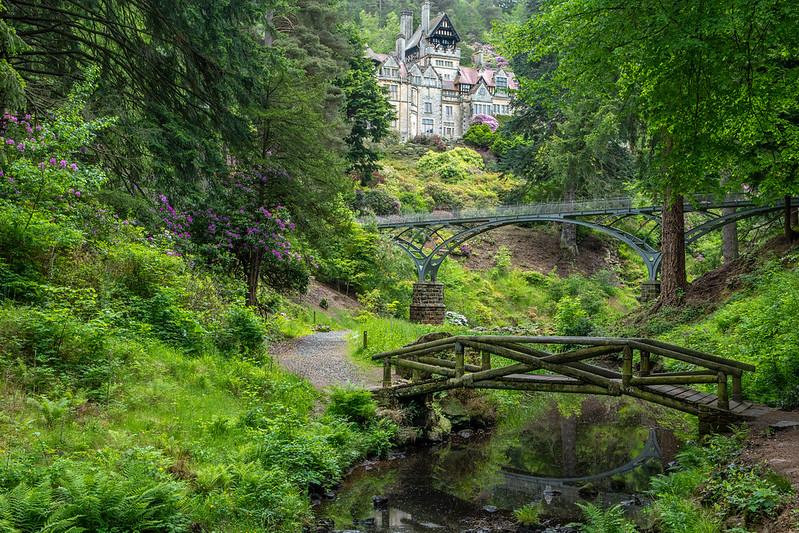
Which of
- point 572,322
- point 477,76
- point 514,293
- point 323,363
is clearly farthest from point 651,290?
point 477,76

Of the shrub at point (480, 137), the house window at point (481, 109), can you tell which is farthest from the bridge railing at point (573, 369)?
the house window at point (481, 109)

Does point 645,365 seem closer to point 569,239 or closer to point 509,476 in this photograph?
point 509,476

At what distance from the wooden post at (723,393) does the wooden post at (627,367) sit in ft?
3.45

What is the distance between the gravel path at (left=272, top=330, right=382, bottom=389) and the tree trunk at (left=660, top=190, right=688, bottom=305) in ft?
28.7

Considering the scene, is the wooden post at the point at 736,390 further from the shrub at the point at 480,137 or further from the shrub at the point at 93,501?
the shrub at the point at 480,137

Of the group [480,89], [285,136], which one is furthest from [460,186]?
[285,136]

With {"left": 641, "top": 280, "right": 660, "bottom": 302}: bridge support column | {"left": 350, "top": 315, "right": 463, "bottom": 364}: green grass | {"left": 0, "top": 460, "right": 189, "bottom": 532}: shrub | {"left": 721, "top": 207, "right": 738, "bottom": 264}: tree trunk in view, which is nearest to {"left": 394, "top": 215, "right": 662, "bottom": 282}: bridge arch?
{"left": 641, "top": 280, "right": 660, "bottom": 302}: bridge support column

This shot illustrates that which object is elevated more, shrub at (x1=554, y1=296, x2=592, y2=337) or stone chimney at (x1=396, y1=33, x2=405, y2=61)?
stone chimney at (x1=396, y1=33, x2=405, y2=61)

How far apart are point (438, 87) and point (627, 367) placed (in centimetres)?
6797

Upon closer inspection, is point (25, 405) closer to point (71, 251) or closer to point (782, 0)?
point (71, 251)

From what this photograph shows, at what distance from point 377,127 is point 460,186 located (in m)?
12.3

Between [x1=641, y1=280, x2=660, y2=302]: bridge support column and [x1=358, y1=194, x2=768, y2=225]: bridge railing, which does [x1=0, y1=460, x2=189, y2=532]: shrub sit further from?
[x1=641, y1=280, x2=660, y2=302]: bridge support column

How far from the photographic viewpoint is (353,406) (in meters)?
9.88

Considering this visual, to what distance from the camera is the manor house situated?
7069 cm
